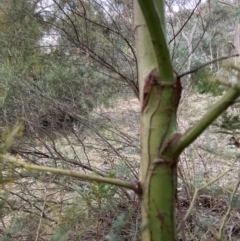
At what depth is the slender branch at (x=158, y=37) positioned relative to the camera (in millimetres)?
238

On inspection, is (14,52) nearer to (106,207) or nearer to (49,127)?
(49,127)

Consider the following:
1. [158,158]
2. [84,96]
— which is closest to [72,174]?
[158,158]

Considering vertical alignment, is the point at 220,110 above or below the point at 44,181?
below

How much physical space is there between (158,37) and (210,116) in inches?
3.0

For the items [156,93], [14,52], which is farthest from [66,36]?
[156,93]

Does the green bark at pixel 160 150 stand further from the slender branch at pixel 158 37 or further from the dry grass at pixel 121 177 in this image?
the dry grass at pixel 121 177

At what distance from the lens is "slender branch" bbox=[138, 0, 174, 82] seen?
238 millimetres

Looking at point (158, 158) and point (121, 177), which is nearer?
point (158, 158)

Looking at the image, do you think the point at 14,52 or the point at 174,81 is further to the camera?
the point at 14,52

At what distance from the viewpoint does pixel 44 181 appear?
3.79 feet

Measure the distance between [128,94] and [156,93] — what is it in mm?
1286

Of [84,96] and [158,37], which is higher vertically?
[84,96]

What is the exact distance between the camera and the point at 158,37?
0.26m

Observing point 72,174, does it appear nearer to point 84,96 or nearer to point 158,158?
point 158,158
